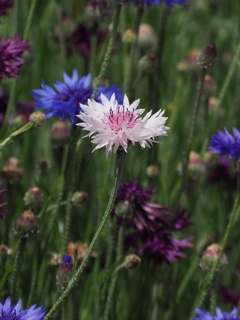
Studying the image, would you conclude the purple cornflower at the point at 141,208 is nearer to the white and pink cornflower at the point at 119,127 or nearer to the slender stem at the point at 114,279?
the slender stem at the point at 114,279

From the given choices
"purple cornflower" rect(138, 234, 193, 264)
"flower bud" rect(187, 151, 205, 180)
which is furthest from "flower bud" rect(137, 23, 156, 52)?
"purple cornflower" rect(138, 234, 193, 264)

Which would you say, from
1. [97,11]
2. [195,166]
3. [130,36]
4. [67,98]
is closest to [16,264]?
[67,98]

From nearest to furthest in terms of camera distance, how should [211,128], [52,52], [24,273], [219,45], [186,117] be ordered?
[24,273], [211,128], [186,117], [52,52], [219,45]

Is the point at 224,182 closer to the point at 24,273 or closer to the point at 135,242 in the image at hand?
the point at 135,242

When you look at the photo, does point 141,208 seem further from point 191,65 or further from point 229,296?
point 191,65

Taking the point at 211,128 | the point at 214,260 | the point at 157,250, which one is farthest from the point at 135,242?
the point at 211,128
